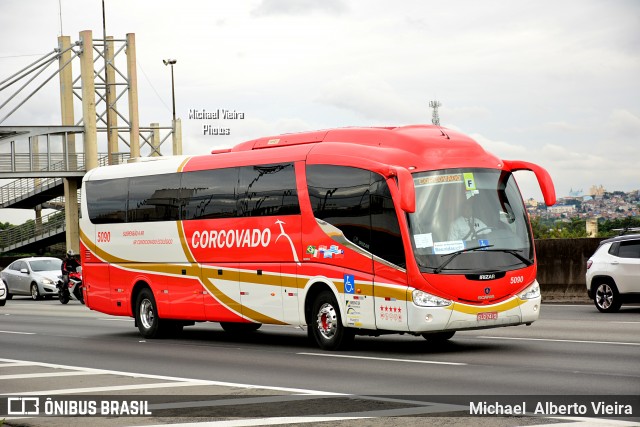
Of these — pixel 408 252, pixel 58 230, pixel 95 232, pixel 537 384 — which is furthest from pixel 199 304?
pixel 58 230

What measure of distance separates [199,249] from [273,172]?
2.55 m

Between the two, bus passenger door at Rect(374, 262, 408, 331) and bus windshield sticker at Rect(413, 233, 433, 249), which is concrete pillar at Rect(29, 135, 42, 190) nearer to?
bus passenger door at Rect(374, 262, 408, 331)

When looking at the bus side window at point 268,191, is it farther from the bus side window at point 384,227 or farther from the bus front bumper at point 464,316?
the bus front bumper at point 464,316

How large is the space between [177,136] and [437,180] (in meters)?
63.6

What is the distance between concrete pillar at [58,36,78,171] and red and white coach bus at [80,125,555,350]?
57414mm

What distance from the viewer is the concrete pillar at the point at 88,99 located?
74625 millimetres

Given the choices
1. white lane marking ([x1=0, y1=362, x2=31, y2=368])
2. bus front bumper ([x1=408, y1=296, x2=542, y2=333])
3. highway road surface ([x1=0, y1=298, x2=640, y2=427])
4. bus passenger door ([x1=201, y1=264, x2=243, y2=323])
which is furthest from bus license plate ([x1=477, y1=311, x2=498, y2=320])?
white lane marking ([x1=0, y1=362, x2=31, y2=368])

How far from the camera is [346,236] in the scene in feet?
57.0

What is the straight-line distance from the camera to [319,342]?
17.9m

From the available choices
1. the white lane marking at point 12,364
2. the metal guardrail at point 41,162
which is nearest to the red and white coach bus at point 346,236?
the white lane marking at point 12,364

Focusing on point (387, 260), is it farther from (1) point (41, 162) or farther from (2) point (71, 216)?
(1) point (41, 162)

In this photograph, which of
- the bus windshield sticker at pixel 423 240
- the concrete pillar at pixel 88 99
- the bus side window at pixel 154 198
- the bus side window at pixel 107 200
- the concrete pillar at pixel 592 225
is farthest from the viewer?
the concrete pillar at pixel 88 99

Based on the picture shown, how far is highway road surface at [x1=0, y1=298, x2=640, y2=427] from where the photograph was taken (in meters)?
10.6

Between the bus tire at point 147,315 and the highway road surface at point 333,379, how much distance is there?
30 centimetres
